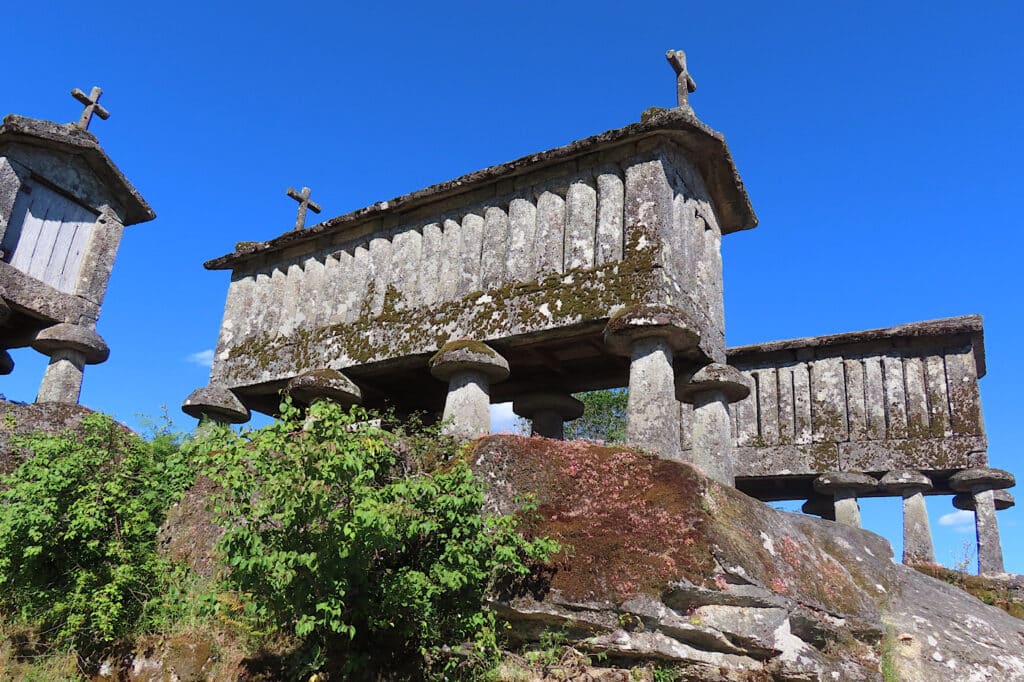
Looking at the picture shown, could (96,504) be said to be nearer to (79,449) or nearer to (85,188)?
(79,449)

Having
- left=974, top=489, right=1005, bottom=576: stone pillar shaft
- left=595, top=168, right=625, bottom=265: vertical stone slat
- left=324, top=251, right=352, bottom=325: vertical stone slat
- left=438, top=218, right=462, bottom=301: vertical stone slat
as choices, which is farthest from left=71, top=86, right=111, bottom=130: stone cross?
left=974, top=489, right=1005, bottom=576: stone pillar shaft

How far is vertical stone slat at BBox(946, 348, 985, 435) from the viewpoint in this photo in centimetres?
1343

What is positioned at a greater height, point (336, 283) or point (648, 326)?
point (336, 283)

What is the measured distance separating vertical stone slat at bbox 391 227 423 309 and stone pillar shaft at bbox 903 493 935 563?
9.68m

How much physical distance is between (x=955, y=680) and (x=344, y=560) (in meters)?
5.42

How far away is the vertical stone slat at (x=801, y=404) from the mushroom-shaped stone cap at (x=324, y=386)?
8.89m

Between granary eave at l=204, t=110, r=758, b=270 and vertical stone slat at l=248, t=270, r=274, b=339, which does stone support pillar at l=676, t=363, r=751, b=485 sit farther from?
vertical stone slat at l=248, t=270, r=274, b=339

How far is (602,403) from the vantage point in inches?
977

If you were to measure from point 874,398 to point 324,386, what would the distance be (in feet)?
Result: 33.2

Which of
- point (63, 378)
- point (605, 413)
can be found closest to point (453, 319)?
point (63, 378)

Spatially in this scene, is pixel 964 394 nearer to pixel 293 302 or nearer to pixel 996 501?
pixel 996 501

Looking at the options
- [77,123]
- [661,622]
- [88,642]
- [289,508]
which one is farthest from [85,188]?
[661,622]

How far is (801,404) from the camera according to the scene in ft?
49.2

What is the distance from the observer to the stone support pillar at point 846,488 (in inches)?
548
